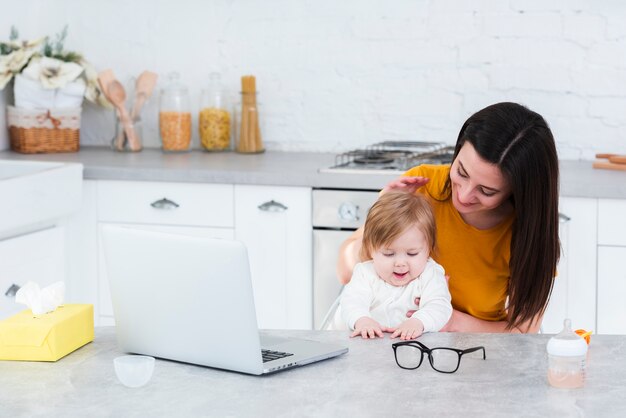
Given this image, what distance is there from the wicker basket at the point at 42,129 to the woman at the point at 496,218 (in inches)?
74.8

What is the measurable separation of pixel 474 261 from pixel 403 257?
12.1 inches

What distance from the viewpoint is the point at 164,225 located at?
364 centimetres

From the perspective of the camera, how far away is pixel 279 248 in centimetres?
353

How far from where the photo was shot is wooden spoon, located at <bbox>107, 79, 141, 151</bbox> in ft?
13.5

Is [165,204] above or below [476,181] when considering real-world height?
below

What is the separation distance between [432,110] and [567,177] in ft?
2.61

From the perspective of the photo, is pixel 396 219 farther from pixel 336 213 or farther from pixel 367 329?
pixel 336 213

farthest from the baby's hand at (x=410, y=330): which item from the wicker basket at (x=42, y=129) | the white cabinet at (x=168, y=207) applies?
the wicker basket at (x=42, y=129)

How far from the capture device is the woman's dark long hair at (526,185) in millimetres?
2289

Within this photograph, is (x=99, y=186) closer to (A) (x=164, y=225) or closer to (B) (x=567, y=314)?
(A) (x=164, y=225)

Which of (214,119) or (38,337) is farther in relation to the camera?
(214,119)

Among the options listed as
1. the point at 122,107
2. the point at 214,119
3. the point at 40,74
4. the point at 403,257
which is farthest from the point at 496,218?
the point at 40,74

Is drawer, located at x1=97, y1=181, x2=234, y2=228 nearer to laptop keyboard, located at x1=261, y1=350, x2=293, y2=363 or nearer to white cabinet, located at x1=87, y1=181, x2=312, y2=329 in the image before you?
white cabinet, located at x1=87, y1=181, x2=312, y2=329

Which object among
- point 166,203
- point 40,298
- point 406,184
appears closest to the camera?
point 40,298
